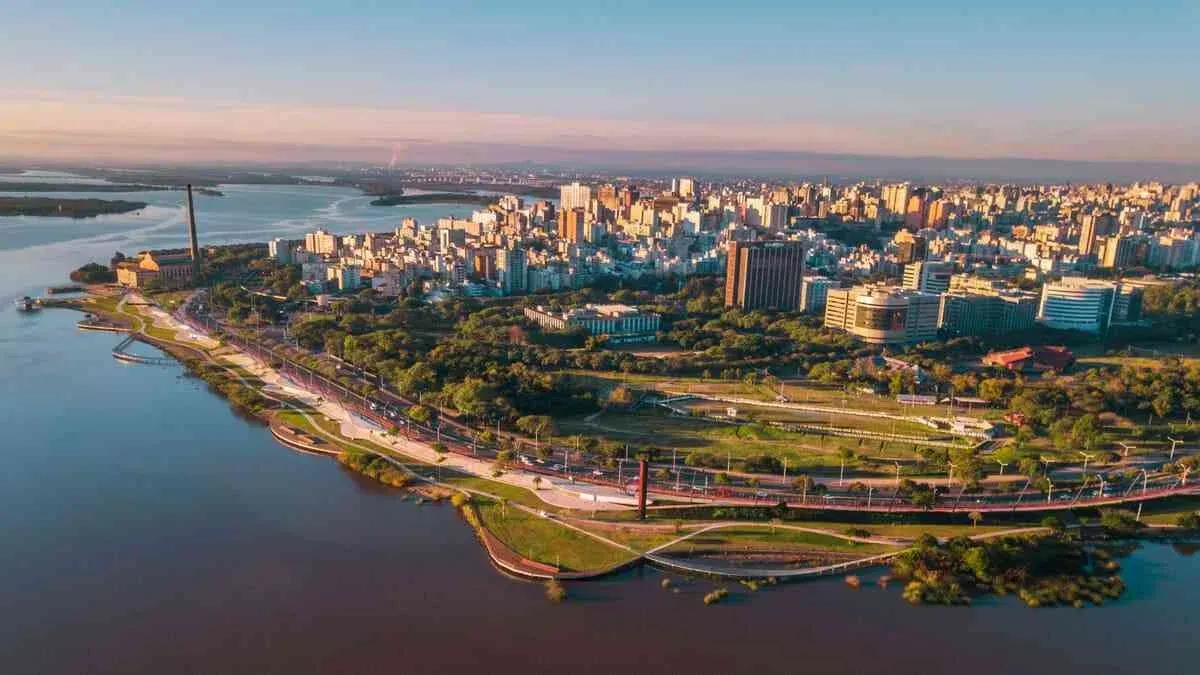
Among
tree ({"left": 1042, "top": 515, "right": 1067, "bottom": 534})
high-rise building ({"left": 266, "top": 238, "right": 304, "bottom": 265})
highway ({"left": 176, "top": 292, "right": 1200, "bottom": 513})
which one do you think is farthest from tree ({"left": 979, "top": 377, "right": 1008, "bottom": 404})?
high-rise building ({"left": 266, "top": 238, "right": 304, "bottom": 265})

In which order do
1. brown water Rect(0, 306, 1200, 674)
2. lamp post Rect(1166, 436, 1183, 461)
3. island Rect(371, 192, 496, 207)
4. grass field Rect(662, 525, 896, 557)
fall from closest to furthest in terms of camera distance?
brown water Rect(0, 306, 1200, 674), grass field Rect(662, 525, 896, 557), lamp post Rect(1166, 436, 1183, 461), island Rect(371, 192, 496, 207)

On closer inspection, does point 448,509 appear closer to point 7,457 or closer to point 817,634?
point 817,634

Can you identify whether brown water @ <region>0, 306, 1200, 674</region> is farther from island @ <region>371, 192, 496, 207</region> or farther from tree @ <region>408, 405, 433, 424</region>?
island @ <region>371, 192, 496, 207</region>

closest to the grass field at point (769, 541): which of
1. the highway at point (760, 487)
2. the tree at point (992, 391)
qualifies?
the highway at point (760, 487)

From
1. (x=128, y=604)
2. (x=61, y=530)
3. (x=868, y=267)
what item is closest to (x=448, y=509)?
(x=128, y=604)

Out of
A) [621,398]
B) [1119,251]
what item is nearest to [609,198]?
[1119,251]

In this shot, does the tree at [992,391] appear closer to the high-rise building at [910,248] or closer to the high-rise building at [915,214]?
the high-rise building at [910,248]

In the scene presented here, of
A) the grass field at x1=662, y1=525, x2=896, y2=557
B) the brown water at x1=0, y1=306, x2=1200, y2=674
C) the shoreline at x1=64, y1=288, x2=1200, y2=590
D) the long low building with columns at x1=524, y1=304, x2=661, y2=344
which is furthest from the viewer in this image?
the long low building with columns at x1=524, y1=304, x2=661, y2=344
